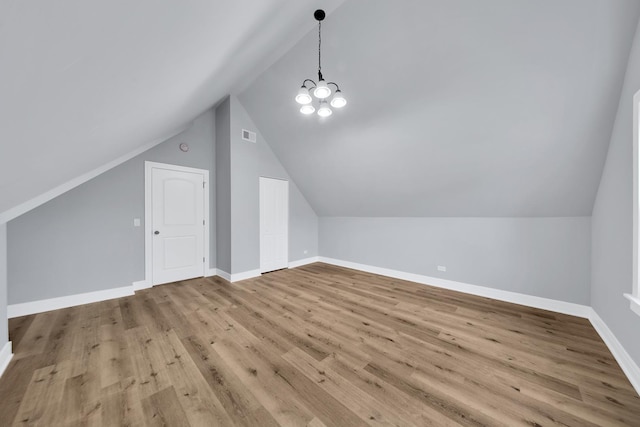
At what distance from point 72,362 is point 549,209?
5325mm

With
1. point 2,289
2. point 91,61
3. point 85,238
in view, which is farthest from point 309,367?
point 85,238

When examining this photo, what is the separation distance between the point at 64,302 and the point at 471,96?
17.9ft

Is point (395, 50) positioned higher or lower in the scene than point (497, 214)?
higher

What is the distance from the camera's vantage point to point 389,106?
2.81 meters

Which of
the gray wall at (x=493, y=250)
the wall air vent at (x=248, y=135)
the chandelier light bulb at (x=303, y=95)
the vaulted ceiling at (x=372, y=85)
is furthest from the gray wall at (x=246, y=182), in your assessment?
the gray wall at (x=493, y=250)

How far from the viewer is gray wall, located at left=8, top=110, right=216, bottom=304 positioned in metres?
2.75

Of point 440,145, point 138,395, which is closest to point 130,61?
point 138,395

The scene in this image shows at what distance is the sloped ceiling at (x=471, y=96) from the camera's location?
1.83 metres

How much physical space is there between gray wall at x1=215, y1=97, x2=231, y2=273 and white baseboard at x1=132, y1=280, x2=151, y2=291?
3.69 ft

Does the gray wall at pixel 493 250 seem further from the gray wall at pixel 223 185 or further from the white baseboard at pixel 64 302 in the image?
the white baseboard at pixel 64 302

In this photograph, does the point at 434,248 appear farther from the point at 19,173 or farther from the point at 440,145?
the point at 19,173

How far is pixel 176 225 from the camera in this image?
3.99 meters

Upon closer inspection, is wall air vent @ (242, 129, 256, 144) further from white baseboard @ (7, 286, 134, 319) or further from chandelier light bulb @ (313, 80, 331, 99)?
white baseboard @ (7, 286, 134, 319)

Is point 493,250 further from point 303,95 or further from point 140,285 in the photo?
point 140,285
